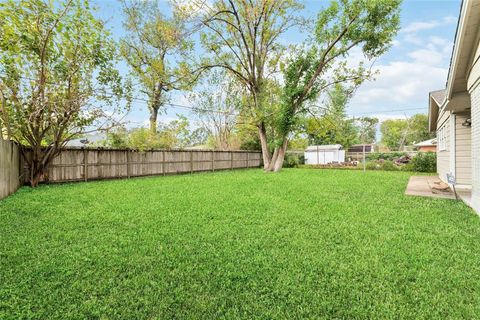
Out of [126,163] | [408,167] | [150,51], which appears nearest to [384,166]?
[408,167]

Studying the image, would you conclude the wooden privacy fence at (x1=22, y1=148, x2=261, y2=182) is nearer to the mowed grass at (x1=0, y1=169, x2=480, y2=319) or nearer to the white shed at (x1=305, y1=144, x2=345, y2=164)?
the mowed grass at (x1=0, y1=169, x2=480, y2=319)

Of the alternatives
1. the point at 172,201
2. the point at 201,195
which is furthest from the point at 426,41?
the point at 172,201

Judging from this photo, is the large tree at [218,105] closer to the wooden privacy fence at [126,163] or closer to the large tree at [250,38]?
the large tree at [250,38]

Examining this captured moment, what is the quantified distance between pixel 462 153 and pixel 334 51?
8900 millimetres

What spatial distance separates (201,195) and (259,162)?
585 inches

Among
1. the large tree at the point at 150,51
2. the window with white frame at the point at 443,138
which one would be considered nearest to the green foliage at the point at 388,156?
the window with white frame at the point at 443,138

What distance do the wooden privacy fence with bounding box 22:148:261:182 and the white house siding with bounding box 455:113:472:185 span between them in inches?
465

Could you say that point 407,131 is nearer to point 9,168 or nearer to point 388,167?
point 388,167

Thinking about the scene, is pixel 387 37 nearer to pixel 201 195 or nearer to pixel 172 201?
pixel 201 195

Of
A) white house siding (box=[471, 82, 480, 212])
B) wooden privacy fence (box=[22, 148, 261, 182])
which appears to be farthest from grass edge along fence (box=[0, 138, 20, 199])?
white house siding (box=[471, 82, 480, 212])

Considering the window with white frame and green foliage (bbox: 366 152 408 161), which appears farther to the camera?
green foliage (bbox: 366 152 408 161)

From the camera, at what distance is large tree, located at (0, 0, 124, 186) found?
7254 mm

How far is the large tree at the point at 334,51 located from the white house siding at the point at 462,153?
289 inches

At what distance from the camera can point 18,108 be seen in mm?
7578
